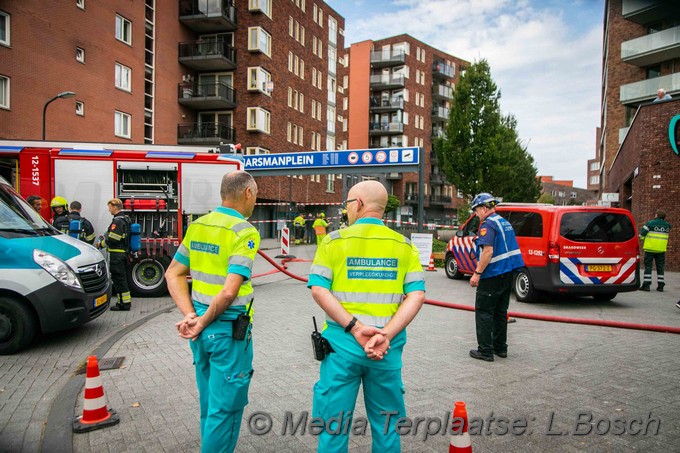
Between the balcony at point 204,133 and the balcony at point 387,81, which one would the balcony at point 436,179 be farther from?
the balcony at point 204,133

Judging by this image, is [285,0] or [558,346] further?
[285,0]

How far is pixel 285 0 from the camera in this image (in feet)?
129

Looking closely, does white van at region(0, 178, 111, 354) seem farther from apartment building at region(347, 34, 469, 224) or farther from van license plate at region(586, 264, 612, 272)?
apartment building at region(347, 34, 469, 224)

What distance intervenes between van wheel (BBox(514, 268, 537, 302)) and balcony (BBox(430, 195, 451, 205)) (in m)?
56.3

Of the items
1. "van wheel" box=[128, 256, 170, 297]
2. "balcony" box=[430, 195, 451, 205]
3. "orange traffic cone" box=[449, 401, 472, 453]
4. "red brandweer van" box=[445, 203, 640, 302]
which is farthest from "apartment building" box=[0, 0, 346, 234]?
"orange traffic cone" box=[449, 401, 472, 453]

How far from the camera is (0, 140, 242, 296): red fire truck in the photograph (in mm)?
10258

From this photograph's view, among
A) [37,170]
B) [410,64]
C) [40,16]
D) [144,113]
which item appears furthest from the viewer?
[410,64]

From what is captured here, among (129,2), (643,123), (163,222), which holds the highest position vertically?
(129,2)

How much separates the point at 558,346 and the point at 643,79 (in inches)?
1108

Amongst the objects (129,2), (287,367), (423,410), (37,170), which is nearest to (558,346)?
(423,410)

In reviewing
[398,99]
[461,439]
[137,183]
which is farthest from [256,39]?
[461,439]

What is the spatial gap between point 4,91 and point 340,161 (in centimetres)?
1517

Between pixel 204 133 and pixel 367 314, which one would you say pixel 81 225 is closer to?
pixel 367 314

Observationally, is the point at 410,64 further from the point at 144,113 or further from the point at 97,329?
the point at 97,329
